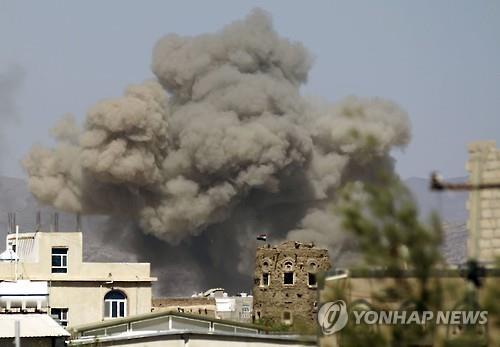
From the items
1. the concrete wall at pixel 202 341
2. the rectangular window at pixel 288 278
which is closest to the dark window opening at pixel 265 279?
the rectangular window at pixel 288 278

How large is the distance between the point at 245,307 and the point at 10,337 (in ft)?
131

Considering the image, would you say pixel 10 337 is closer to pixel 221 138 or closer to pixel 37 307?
pixel 37 307

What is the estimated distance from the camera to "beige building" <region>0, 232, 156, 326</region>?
188 feet

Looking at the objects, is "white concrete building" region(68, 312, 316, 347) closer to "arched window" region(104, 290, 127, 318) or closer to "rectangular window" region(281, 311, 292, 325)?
"rectangular window" region(281, 311, 292, 325)

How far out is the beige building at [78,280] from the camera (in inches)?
2251

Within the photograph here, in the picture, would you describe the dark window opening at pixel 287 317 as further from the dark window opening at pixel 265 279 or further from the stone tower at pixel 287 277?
the dark window opening at pixel 265 279

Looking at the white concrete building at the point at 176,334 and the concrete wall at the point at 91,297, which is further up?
the concrete wall at the point at 91,297

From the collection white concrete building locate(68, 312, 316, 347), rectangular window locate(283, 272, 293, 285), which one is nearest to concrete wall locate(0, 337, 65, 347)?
white concrete building locate(68, 312, 316, 347)

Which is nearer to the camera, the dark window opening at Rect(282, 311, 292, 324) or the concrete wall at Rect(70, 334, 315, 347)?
the concrete wall at Rect(70, 334, 315, 347)

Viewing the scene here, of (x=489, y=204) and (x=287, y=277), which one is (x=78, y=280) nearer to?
(x=287, y=277)

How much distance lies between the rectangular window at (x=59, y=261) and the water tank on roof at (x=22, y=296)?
77.8 ft

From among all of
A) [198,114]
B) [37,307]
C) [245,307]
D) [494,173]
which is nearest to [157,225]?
[198,114]

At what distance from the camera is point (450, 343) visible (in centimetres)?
1278

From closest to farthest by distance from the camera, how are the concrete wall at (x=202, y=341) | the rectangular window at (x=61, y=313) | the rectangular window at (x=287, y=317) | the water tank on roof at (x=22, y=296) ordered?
the concrete wall at (x=202, y=341) < the water tank on roof at (x=22, y=296) < the rectangular window at (x=287, y=317) < the rectangular window at (x=61, y=313)
